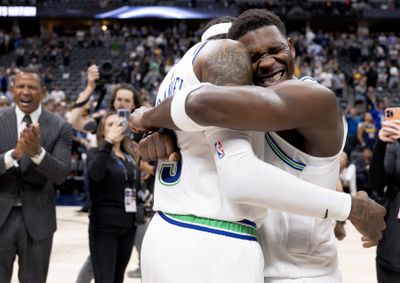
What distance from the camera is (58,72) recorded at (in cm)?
2428

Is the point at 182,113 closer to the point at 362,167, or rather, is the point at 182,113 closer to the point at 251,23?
the point at 251,23

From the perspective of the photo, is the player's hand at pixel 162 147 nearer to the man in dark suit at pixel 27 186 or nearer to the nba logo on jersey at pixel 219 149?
the nba logo on jersey at pixel 219 149

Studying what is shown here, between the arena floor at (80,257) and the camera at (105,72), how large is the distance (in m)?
1.85

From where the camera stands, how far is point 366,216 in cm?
191

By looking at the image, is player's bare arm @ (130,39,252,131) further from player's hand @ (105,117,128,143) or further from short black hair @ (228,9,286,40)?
player's hand @ (105,117,128,143)

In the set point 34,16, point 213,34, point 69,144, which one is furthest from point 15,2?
point 213,34

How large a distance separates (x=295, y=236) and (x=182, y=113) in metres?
0.55

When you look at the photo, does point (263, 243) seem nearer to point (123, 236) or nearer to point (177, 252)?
point (177, 252)

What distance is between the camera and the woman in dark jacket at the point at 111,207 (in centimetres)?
421

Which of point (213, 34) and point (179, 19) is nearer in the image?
point (213, 34)

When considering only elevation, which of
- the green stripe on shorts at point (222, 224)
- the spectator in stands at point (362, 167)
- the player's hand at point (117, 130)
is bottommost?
the spectator in stands at point (362, 167)

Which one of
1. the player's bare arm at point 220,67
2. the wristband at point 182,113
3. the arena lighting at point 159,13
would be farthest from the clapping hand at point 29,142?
the arena lighting at point 159,13

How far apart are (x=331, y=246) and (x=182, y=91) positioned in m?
0.72

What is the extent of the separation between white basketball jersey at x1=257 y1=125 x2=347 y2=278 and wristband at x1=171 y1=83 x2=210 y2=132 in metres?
0.28
